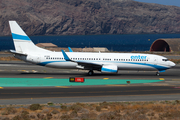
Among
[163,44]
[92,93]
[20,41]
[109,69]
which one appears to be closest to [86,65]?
[109,69]

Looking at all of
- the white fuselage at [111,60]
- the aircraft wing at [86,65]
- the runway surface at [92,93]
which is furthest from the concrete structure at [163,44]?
the runway surface at [92,93]

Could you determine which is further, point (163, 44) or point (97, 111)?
point (163, 44)

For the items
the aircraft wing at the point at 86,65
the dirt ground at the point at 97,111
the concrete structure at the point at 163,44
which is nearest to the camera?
the dirt ground at the point at 97,111

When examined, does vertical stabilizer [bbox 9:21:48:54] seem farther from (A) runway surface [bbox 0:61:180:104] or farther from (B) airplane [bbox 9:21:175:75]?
(A) runway surface [bbox 0:61:180:104]

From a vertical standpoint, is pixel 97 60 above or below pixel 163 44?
below

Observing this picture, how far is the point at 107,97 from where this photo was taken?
31672 millimetres

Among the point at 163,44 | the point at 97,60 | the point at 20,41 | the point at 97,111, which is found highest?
the point at 163,44

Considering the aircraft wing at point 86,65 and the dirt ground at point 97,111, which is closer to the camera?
the dirt ground at point 97,111

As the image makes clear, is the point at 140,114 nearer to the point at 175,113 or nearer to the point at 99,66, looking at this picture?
the point at 175,113

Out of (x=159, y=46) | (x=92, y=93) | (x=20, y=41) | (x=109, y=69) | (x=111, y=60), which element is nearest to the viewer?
(x=92, y=93)

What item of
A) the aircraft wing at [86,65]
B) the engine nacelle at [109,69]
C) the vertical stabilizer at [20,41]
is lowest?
the engine nacelle at [109,69]

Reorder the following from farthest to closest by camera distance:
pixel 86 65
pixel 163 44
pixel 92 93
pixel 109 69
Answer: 1. pixel 163 44
2. pixel 86 65
3. pixel 109 69
4. pixel 92 93

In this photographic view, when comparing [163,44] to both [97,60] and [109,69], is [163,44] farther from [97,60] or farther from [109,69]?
[109,69]

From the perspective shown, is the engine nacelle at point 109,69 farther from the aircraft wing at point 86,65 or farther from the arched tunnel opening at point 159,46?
the arched tunnel opening at point 159,46
